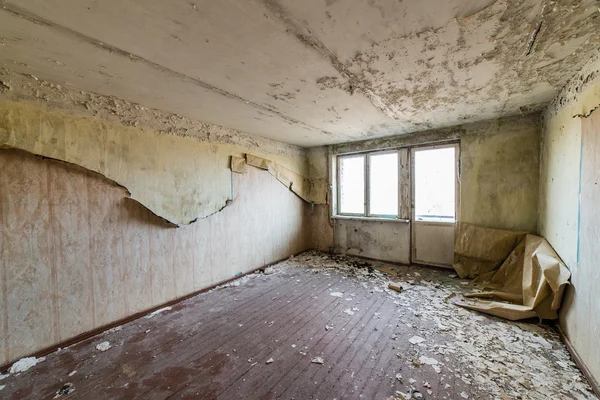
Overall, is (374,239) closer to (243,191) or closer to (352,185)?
(352,185)

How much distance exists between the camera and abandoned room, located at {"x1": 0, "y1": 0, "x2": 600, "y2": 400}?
52.9 inches

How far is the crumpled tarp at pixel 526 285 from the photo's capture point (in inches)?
82.8

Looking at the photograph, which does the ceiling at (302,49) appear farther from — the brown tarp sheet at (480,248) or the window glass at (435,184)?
the brown tarp sheet at (480,248)

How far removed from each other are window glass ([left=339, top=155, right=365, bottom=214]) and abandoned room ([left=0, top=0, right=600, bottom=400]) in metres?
1.29

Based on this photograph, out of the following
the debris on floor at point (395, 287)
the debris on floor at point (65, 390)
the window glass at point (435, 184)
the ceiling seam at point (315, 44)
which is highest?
the ceiling seam at point (315, 44)

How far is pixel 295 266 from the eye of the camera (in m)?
4.13

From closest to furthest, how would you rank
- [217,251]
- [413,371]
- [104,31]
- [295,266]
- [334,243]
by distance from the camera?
[104,31] < [413,371] < [217,251] < [295,266] < [334,243]

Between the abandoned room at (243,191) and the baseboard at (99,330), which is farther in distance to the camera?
the baseboard at (99,330)

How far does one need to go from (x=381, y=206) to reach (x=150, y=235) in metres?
3.70

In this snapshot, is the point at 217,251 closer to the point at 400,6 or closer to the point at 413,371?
the point at 413,371

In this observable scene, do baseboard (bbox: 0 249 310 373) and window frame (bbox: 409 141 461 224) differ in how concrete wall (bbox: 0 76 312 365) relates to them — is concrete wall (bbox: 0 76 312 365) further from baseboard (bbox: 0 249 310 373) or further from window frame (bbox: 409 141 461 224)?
window frame (bbox: 409 141 461 224)

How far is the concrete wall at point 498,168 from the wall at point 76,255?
12.4 ft

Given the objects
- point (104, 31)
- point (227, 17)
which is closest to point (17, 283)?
point (104, 31)

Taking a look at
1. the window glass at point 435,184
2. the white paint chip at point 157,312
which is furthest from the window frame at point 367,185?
the white paint chip at point 157,312
